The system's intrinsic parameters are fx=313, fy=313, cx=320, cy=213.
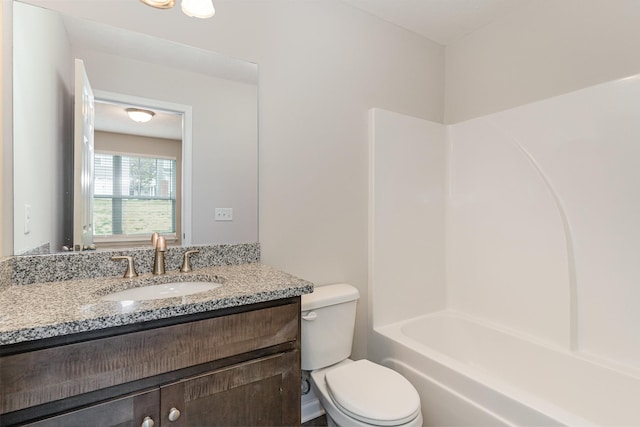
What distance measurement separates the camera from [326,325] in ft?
5.38

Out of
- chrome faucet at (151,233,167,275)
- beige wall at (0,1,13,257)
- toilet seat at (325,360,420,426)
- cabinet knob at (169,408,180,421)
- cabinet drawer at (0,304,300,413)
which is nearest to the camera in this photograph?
cabinet drawer at (0,304,300,413)

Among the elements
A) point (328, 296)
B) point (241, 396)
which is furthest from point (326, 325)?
point (241, 396)

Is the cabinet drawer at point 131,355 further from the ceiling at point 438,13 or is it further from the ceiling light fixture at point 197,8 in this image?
the ceiling at point 438,13

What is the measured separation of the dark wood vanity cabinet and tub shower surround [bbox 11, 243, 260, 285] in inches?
21.5

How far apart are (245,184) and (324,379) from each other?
1.06m

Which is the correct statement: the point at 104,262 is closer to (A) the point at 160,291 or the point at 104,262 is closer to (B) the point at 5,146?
(A) the point at 160,291

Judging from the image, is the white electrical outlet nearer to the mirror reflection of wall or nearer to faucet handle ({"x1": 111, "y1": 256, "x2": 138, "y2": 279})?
the mirror reflection of wall

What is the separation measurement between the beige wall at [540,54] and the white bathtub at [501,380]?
59.4 inches

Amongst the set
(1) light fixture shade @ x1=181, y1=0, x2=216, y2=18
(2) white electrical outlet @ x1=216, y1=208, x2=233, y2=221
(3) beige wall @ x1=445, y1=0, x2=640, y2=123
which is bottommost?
(2) white electrical outlet @ x1=216, y1=208, x2=233, y2=221

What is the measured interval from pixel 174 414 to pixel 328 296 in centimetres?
88

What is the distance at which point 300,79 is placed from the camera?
1758 millimetres

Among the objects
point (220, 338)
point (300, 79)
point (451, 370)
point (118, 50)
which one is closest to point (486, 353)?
point (451, 370)

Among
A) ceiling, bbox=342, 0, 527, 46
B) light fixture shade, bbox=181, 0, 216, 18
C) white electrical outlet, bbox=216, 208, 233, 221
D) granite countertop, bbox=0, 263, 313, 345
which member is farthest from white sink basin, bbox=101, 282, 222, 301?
ceiling, bbox=342, 0, 527, 46

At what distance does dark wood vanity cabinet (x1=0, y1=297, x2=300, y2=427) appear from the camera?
0.76m
